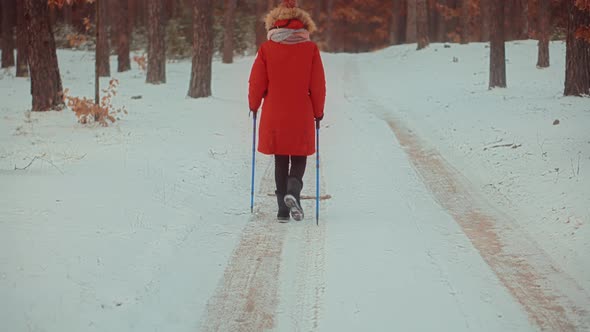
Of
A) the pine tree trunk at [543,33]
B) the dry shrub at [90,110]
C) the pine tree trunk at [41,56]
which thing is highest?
the pine tree trunk at [543,33]

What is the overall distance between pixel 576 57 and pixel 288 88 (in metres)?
10.0

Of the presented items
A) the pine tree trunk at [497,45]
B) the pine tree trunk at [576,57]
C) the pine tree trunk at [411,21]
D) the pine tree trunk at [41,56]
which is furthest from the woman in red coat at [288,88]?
the pine tree trunk at [411,21]

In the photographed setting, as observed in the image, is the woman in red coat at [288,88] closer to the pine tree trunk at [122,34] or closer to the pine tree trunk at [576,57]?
the pine tree trunk at [576,57]

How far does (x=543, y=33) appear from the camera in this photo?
25.3 meters

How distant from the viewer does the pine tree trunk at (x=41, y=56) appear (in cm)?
1445

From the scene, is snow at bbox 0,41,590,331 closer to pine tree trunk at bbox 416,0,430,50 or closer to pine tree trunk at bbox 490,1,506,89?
pine tree trunk at bbox 490,1,506,89

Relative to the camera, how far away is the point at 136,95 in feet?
66.8

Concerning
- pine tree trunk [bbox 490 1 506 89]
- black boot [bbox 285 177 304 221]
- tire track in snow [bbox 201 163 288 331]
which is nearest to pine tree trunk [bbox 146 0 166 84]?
pine tree trunk [bbox 490 1 506 89]

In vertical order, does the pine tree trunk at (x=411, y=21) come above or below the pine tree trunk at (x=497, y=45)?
above

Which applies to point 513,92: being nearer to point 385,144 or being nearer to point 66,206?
point 385,144

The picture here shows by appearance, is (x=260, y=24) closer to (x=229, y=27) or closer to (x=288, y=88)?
(x=229, y=27)

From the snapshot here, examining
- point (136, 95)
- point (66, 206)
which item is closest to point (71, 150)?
point (66, 206)

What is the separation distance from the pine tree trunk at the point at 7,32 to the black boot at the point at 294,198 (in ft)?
85.0

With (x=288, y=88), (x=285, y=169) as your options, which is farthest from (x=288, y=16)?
(x=285, y=169)
